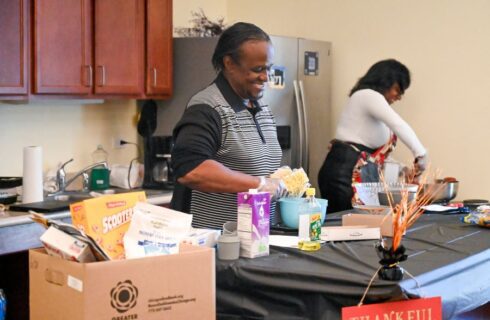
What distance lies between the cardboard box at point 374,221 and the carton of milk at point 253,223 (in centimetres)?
42

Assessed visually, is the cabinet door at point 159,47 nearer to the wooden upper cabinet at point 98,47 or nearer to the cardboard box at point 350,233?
the wooden upper cabinet at point 98,47

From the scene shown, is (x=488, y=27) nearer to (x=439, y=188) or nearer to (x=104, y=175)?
(x=439, y=188)

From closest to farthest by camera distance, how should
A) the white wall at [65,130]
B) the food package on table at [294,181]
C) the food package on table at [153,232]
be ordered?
→ the food package on table at [153,232]
the food package on table at [294,181]
the white wall at [65,130]

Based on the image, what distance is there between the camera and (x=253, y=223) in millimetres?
2000

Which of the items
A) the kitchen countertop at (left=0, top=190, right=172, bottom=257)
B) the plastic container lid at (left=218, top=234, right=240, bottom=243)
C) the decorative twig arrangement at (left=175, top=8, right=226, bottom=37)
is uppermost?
the decorative twig arrangement at (left=175, top=8, right=226, bottom=37)

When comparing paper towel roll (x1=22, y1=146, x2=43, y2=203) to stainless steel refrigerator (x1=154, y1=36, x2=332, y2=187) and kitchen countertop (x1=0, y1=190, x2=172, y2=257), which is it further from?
stainless steel refrigerator (x1=154, y1=36, x2=332, y2=187)

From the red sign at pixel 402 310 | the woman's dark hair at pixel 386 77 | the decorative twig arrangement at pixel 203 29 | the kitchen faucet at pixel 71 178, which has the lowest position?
the red sign at pixel 402 310

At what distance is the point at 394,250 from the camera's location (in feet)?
5.83

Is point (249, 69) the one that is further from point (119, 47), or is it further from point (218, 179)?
point (119, 47)

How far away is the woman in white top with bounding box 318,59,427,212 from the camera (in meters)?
4.12

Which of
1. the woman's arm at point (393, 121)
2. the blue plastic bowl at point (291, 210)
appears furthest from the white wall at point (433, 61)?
the blue plastic bowl at point (291, 210)

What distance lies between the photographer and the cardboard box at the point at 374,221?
228 cm

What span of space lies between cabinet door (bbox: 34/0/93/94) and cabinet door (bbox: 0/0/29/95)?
0.07m

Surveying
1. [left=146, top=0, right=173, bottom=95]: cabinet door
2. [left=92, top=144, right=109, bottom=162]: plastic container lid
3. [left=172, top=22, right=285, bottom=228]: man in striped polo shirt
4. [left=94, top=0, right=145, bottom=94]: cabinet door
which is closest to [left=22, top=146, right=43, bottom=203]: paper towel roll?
[left=94, top=0, right=145, bottom=94]: cabinet door
